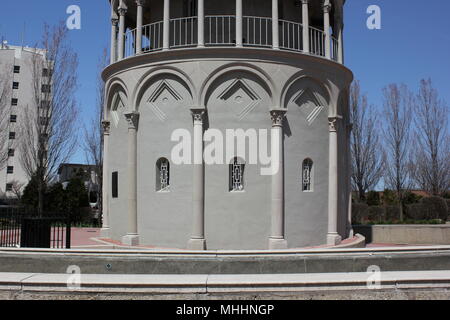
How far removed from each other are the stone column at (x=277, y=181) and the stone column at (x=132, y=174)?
446 cm

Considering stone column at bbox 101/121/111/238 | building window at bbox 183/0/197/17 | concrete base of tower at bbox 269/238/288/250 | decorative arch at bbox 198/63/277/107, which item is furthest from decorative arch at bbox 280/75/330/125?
stone column at bbox 101/121/111/238

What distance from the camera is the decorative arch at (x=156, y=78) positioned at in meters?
13.7

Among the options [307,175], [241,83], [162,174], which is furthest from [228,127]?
[307,175]

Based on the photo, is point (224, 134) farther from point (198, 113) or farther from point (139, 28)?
point (139, 28)

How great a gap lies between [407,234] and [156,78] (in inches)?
584

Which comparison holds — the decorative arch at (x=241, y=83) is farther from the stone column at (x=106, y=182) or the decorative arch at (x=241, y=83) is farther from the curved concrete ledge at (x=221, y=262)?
the curved concrete ledge at (x=221, y=262)

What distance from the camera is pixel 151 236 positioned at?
14172mm

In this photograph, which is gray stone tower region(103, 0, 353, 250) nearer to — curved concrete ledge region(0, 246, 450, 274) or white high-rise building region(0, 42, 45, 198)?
curved concrete ledge region(0, 246, 450, 274)

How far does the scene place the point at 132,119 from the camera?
14500 mm

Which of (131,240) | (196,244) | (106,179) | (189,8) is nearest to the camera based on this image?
(196,244)

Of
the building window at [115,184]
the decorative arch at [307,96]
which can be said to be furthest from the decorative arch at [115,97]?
the decorative arch at [307,96]
